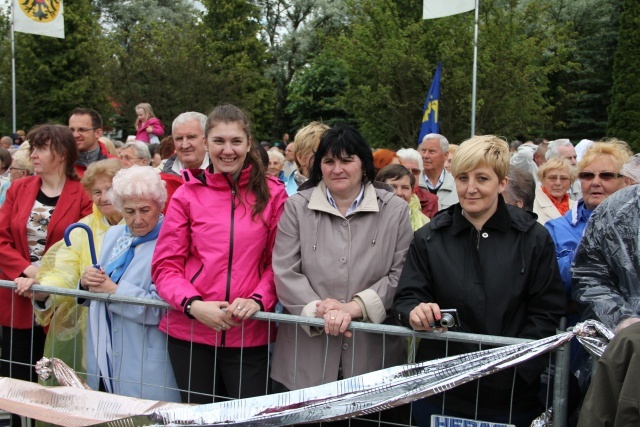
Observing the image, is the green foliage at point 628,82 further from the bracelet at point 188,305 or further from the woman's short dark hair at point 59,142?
the bracelet at point 188,305

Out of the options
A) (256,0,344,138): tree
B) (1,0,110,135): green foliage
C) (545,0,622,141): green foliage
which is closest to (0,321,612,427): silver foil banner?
(1,0,110,135): green foliage

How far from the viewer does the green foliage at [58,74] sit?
31.5m

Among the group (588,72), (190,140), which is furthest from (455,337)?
(588,72)

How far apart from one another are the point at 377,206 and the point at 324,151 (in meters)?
0.41

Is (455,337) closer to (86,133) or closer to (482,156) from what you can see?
(482,156)

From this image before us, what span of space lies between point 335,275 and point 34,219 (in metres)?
2.29

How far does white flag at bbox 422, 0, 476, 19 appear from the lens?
14.4 m

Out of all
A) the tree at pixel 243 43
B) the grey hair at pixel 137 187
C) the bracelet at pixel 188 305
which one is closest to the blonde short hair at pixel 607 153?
the bracelet at pixel 188 305

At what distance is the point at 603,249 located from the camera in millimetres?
3172

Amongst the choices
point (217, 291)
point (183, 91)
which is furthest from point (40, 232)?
point (183, 91)

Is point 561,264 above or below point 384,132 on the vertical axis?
below

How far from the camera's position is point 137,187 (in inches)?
156

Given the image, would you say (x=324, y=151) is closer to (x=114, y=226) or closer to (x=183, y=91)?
(x=114, y=226)

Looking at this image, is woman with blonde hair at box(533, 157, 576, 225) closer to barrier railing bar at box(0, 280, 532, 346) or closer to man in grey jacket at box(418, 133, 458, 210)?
man in grey jacket at box(418, 133, 458, 210)
